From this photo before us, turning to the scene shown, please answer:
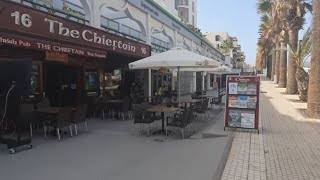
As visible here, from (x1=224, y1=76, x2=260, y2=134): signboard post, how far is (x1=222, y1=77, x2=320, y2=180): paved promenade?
36cm

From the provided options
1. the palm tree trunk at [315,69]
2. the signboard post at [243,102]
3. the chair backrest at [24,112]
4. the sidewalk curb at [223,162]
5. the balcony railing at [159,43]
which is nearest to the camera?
the sidewalk curb at [223,162]

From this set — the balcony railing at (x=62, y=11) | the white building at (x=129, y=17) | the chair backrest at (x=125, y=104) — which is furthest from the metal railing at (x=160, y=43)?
the chair backrest at (x=125, y=104)

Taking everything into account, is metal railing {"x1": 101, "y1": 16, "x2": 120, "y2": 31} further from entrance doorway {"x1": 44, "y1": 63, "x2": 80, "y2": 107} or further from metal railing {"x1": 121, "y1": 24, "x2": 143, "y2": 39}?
entrance doorway {"x1": 44, "y1": 63, "x2": 80, "y2": 107}

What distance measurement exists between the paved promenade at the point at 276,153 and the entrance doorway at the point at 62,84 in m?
7.20

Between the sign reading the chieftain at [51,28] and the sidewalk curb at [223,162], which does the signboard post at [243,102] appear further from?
the sign reading the chieftain at [51,28]

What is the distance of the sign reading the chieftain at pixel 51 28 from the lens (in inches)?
309

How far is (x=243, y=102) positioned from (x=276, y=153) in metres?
2.77

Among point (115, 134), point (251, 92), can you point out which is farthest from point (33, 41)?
point (251, 92)

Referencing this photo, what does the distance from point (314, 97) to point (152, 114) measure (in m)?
6.85

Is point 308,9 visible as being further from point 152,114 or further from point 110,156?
point 110,156

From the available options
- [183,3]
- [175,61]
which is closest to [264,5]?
[175,61]

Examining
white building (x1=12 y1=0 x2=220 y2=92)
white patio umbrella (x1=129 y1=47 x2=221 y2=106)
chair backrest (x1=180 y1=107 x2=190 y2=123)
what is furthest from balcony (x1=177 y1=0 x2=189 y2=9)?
chair backrest (x1=180 y1=107 x2=190 y2=123)

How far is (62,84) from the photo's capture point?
13445mm

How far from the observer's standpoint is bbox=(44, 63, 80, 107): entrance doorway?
13109mm
